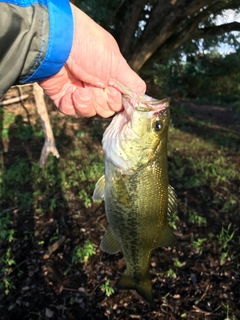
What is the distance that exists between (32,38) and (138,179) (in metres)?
0.94

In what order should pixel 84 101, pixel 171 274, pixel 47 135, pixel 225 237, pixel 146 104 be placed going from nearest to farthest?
pixel 146 104
pixel 84 101
pixel 171 274
pixel 225 237
pixel 47 135

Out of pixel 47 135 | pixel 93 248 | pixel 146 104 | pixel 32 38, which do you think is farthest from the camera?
pixel 47 135

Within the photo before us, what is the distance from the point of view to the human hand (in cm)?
170

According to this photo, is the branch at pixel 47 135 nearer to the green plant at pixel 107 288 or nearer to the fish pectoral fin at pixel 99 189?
the green plant at pixel 107 288

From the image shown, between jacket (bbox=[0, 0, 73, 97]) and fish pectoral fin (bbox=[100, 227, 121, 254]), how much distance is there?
1125 millimetres

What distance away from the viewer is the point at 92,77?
1907 millimetres

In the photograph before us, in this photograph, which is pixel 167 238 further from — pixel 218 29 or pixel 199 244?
pixel 218 29

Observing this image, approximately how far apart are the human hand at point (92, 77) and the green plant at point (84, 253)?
2.10 metres

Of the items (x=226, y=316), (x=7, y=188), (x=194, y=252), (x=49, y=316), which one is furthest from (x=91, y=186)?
(x=226, y=316)

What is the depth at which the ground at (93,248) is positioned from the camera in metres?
3.23

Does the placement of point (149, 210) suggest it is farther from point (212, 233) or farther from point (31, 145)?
point (31, 145)

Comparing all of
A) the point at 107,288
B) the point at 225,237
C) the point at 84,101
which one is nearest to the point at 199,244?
the point at 225,237

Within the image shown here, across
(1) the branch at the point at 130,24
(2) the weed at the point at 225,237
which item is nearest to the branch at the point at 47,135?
(1) the branch at the point at 130,24

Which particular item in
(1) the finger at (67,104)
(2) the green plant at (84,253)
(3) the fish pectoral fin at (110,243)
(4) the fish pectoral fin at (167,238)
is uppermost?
(1) the finger at (67,104)
